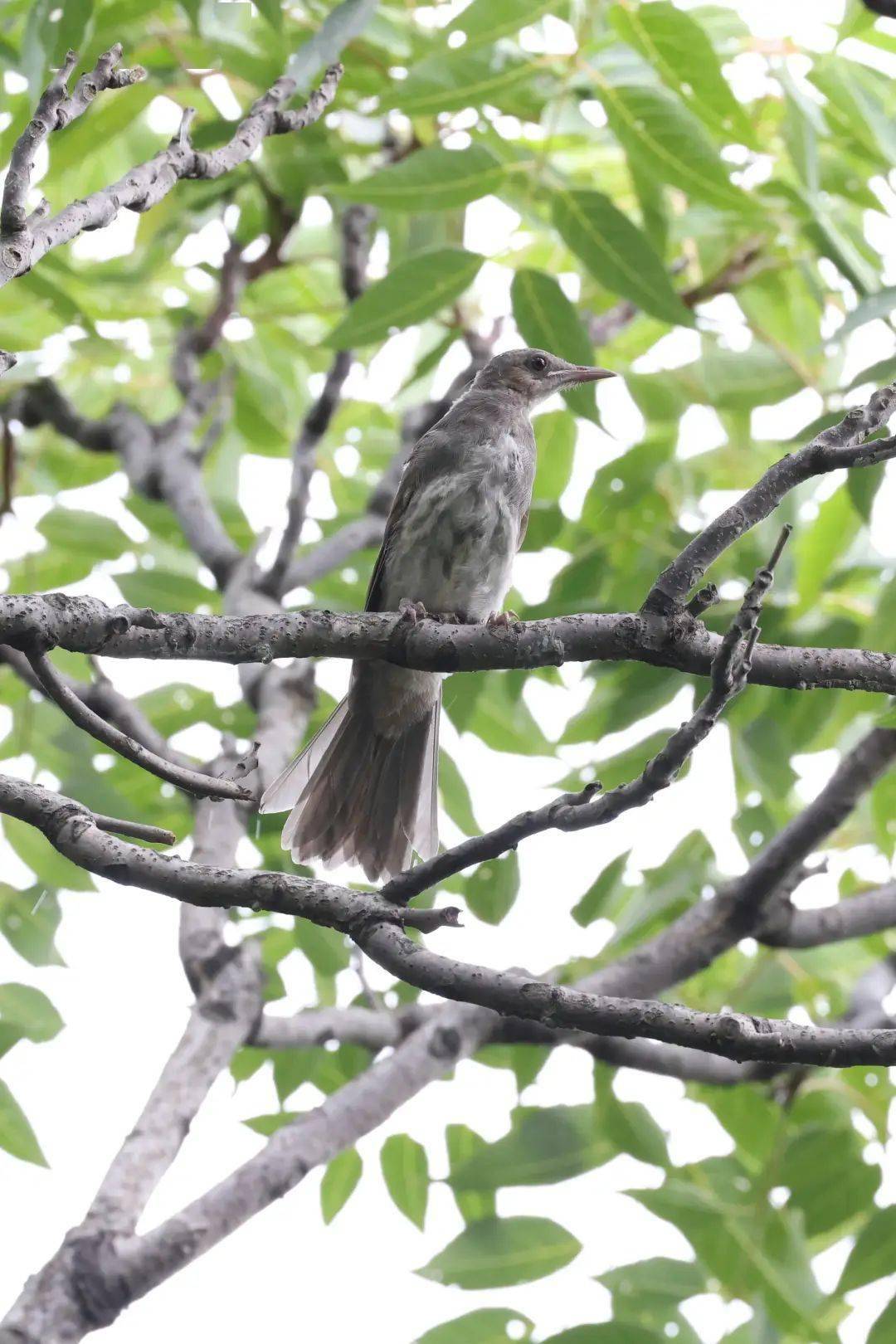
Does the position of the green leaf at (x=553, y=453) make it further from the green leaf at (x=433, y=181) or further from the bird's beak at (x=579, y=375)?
the green leaf at (x=433, y=181)

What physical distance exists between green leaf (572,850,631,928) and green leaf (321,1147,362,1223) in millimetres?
1172

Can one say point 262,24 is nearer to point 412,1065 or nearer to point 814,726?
point 814,726

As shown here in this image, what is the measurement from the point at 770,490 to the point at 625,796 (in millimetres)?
843

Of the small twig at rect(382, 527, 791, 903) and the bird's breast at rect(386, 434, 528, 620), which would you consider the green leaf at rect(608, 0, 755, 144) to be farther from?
the small twig at rect(382, 527, 791, 903)

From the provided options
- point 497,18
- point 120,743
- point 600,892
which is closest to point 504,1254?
point 600,892

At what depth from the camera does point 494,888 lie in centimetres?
490

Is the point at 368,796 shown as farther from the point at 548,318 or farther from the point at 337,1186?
the point at 548,318

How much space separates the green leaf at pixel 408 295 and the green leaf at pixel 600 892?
1955 millimetres

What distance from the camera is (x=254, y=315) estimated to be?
21.9 feet

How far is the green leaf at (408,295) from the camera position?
4605mm

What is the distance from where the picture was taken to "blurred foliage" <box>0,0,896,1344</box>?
14.3 feet

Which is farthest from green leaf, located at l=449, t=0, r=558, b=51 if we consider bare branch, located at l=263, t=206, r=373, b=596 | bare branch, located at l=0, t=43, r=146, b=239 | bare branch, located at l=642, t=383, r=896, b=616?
bare branch, located at l=642, t=383, r=896, b=616

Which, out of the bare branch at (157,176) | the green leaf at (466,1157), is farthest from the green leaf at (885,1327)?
the bare branch at (157,176)

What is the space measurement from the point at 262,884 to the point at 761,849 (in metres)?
2.83
